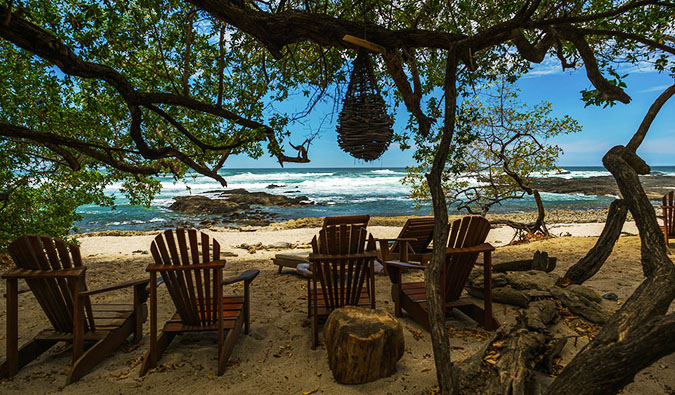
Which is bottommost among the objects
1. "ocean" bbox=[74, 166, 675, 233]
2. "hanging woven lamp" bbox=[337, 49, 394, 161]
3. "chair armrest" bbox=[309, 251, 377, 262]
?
"ocean" bbox=[74, 166, 675, 233]

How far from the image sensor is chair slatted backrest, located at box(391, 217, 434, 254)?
5.91 m

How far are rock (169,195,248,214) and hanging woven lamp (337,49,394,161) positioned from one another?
866 inches

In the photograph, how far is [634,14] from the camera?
4.73 metres

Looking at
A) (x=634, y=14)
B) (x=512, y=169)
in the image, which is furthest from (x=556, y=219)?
(x=634, y=14)

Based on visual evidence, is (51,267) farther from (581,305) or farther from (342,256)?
(581,305)

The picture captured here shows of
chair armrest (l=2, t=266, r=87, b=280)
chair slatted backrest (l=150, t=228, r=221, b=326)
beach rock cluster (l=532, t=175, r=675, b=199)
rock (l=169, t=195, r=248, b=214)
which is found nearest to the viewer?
chair armrest (l=2, t=266, r=87, b=280)

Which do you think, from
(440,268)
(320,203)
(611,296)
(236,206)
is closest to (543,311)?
(611,296)

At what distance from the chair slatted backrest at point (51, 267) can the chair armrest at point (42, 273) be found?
0.08 metres

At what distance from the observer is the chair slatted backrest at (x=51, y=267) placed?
2918mm

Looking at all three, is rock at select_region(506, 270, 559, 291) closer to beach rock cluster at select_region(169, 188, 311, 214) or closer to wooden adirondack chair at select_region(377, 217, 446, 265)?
wooden adirondack chair at select_region(377, 217, 446, 265)

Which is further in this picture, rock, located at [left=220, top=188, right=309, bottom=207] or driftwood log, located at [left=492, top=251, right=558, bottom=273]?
rock, located at [left=220, top=188, right=309, bottom=207]

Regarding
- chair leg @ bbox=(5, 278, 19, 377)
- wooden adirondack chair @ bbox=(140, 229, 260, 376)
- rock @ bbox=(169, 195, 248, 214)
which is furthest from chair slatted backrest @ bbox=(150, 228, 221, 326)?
rock @ bbox=(169, 195, 248, 214)

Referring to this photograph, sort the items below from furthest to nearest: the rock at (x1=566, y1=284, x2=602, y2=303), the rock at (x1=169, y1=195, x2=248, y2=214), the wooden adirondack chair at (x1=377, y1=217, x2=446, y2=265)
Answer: the rock at (x1=169, y1=195, x2=248, y2=214) → the wooden adirondack chair at (x1=377, y1=217, x2=446, y2=265) → the rock at (x1=566, y1=284, x2=602, y2=303)

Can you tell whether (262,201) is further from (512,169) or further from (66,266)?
(66,266)
